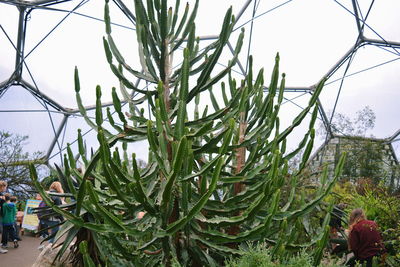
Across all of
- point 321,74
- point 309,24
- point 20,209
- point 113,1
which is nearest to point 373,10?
point 309,24

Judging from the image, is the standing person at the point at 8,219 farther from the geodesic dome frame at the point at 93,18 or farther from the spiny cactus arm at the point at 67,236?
the spiny cactus arm at the point at 67,236

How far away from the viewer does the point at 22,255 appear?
9070 mm

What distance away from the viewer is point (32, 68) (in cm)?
1363

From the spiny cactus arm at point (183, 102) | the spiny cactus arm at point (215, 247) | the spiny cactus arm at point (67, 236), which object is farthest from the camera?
the spiny cactus arm at point (67, 236)

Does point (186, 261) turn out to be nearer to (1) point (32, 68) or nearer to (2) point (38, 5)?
(2) point (38, 5)

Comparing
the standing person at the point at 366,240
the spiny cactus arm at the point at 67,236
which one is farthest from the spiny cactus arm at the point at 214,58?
the standing person at the point at 366,240

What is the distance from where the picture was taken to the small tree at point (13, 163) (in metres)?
13.8

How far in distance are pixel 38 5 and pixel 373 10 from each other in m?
10.1

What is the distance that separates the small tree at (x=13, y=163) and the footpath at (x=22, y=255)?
327 centimetres

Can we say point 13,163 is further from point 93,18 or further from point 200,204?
point 200,204

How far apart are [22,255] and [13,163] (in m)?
5.59

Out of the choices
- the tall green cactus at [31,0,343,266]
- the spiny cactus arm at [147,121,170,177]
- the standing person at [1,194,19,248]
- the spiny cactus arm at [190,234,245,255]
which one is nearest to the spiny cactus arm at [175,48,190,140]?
the tall green cactus at [31,0,343,266]

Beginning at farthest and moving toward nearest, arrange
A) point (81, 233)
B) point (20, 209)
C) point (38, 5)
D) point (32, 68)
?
point (20, 209) → point (32, 68) → point (38, 5) → point (81, 233)

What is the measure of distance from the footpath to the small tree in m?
3.27
